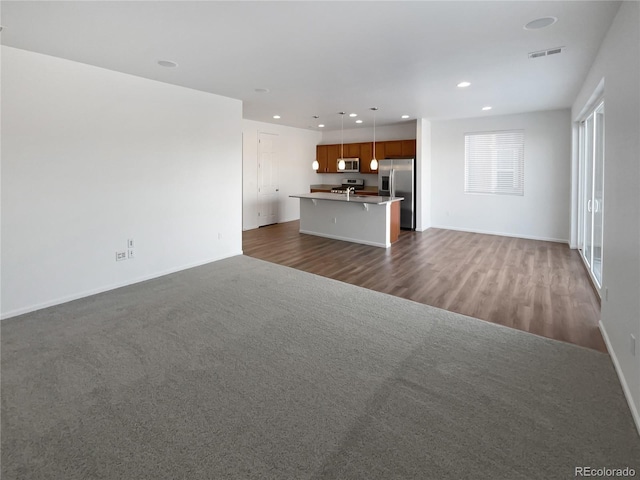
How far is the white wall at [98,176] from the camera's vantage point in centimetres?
359

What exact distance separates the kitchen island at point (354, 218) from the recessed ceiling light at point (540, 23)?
3.68m

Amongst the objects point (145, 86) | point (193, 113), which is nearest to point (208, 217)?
point (193, 113)

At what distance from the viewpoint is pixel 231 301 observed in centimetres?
399

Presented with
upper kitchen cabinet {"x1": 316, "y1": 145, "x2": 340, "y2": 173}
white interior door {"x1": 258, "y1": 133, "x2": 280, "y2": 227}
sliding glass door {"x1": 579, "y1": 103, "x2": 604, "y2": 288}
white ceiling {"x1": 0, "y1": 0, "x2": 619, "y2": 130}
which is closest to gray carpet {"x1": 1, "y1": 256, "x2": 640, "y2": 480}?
sliding glass door {"x1": 579, "y1": 103, "x2": 604, "y2": 288}

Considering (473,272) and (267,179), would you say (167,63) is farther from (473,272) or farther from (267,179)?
(267,179)

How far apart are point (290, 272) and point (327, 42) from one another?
3006 millimetres

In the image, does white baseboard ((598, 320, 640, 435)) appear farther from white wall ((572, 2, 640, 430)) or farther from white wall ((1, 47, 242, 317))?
white wall ((1, 47, 242, 317))

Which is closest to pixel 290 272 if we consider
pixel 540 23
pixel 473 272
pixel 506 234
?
pixel 473 272

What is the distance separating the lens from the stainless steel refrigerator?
27.8 feet

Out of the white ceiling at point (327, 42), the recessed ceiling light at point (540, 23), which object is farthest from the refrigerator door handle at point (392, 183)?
the recessed ceiling light at point (540, 23)

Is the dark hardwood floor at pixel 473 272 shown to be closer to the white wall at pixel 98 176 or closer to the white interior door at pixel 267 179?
the white interior door at pixel 267 179

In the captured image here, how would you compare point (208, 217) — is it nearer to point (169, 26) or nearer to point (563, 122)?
point (169, 26)

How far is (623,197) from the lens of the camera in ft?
8.11

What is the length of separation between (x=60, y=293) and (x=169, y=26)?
10.1 feet
